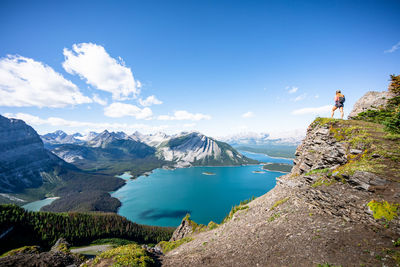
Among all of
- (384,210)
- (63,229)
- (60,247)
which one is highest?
(384,210)

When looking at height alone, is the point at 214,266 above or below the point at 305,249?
below

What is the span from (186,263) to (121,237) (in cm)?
11139

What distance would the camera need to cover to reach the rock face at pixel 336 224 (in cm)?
982

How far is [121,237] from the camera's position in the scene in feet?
323

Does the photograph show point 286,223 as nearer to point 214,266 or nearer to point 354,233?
point 354,233

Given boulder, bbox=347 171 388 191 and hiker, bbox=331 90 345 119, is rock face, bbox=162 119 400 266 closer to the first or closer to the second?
boulder, bbox=347 171 388 191

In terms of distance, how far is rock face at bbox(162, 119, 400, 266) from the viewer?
9.82 m

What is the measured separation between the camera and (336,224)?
40.5ft

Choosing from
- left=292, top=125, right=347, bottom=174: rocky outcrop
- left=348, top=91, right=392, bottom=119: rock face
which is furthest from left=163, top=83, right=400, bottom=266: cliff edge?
left=348, top=91, right=392, bottom=119: rock face

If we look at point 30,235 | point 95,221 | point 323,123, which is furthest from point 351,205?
point 30,235

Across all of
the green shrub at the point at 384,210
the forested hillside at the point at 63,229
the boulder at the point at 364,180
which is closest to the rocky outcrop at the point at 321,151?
the boulder at the point at 364,180

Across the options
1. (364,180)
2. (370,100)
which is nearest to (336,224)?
(364,180)

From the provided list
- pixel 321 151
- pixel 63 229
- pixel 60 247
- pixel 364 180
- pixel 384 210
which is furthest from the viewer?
pixel 63 229

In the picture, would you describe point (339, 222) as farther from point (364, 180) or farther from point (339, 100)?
point (339, 100)
